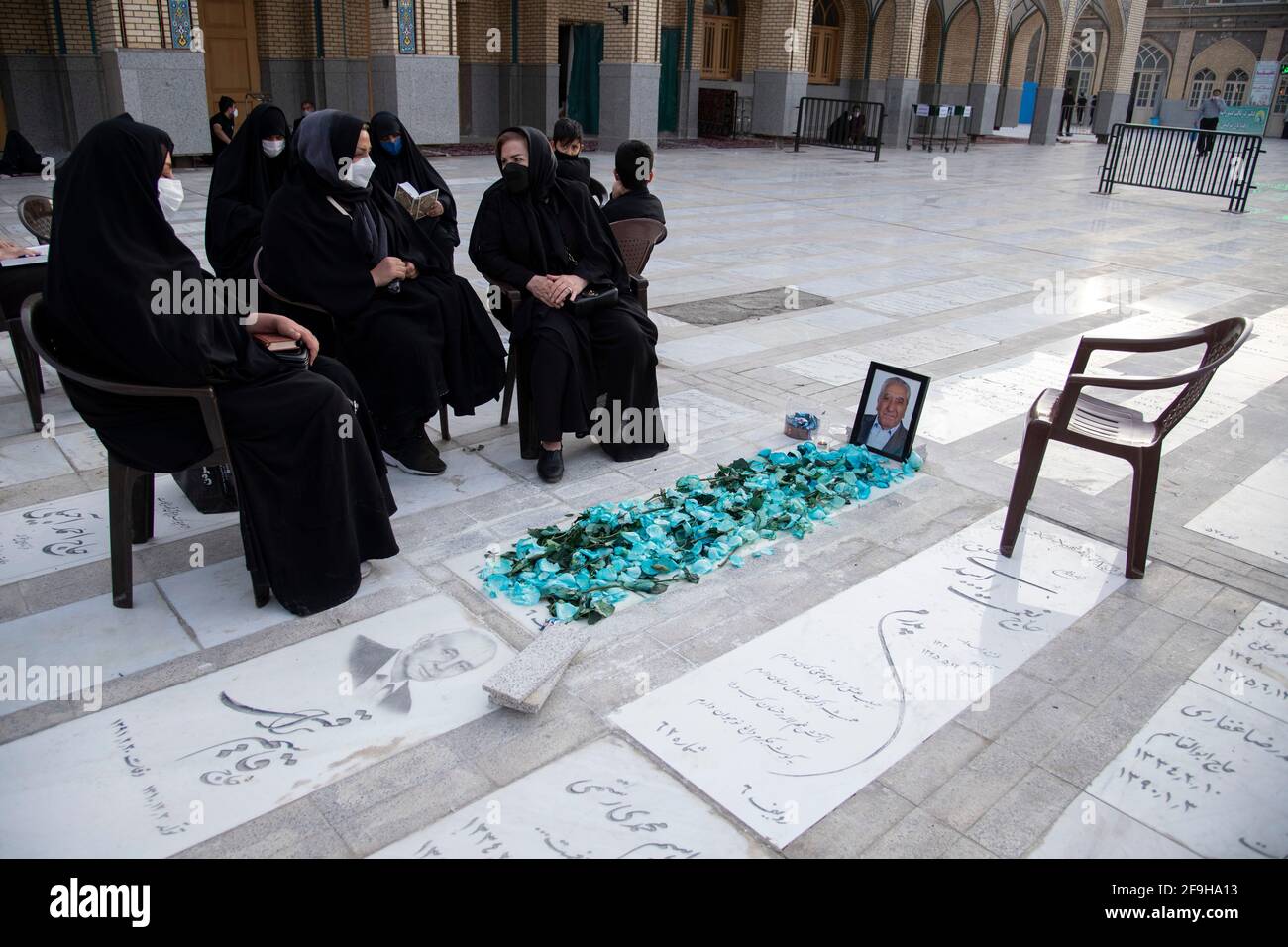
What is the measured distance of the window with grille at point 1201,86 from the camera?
37281mm

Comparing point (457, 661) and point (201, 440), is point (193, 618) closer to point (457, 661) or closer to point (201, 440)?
point (201, 440)

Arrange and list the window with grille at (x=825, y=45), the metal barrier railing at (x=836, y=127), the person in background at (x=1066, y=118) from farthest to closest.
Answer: the person in background at (x=1066, y=118), the window with grille at (x=825, y=45), the metal barrier railing at (x=836, y=127)

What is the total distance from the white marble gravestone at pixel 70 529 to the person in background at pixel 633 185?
2.77m

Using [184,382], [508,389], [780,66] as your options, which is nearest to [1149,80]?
[780,66]

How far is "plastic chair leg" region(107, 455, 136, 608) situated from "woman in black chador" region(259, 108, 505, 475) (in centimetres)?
124

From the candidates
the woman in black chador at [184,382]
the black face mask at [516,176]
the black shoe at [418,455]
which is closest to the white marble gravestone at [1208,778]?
the woman in black chador at [184,382]

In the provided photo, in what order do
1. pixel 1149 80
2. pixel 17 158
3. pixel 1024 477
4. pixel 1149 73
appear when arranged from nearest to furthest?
pixel 1024 477 → pixel 17 158 → pixel 1149 73 → pixel 1149 80

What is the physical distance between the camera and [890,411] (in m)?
4.48

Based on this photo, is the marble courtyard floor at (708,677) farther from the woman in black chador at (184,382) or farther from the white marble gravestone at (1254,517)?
the woman in black chador at (184,382)

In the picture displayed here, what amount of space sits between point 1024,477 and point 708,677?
1.53 m

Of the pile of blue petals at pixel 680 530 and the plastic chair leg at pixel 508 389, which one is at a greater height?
the plastic chair leg at pixel 508 389

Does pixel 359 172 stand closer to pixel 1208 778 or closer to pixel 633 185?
pixel 633 185
